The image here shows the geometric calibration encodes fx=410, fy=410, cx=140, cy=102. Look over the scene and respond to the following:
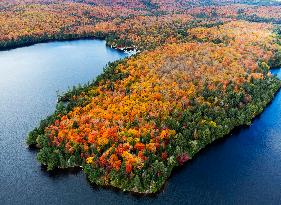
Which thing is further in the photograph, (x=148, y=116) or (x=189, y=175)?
(x=148, y=116)

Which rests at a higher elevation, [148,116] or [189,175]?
[148,116]

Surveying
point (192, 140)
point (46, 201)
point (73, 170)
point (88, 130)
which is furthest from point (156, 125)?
point (46, 201)

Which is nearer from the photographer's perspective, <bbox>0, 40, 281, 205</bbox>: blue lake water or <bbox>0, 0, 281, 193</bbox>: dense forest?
<bbox>0, 40, 281, 205</bbox>: blue lake water

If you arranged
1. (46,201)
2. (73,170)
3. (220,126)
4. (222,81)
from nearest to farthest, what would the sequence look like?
1. (46,201)
2. (73,170)
3. (220,126)
4. (222,81)

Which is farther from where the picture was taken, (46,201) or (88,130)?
(88,130)

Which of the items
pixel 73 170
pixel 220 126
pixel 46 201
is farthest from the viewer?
pixel 220 126

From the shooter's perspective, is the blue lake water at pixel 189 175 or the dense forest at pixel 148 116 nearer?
the blue lake water at pixel 189 175

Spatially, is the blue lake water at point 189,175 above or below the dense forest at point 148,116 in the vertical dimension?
below

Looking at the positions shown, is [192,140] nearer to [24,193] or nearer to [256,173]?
[256,173]

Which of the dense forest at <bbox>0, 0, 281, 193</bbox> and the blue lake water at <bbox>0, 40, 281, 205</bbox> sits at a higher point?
Result: the dense forest at <bbox>0, 0, 281, 193</bbox>

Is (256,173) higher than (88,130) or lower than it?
lower

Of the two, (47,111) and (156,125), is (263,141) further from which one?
(47,111)
